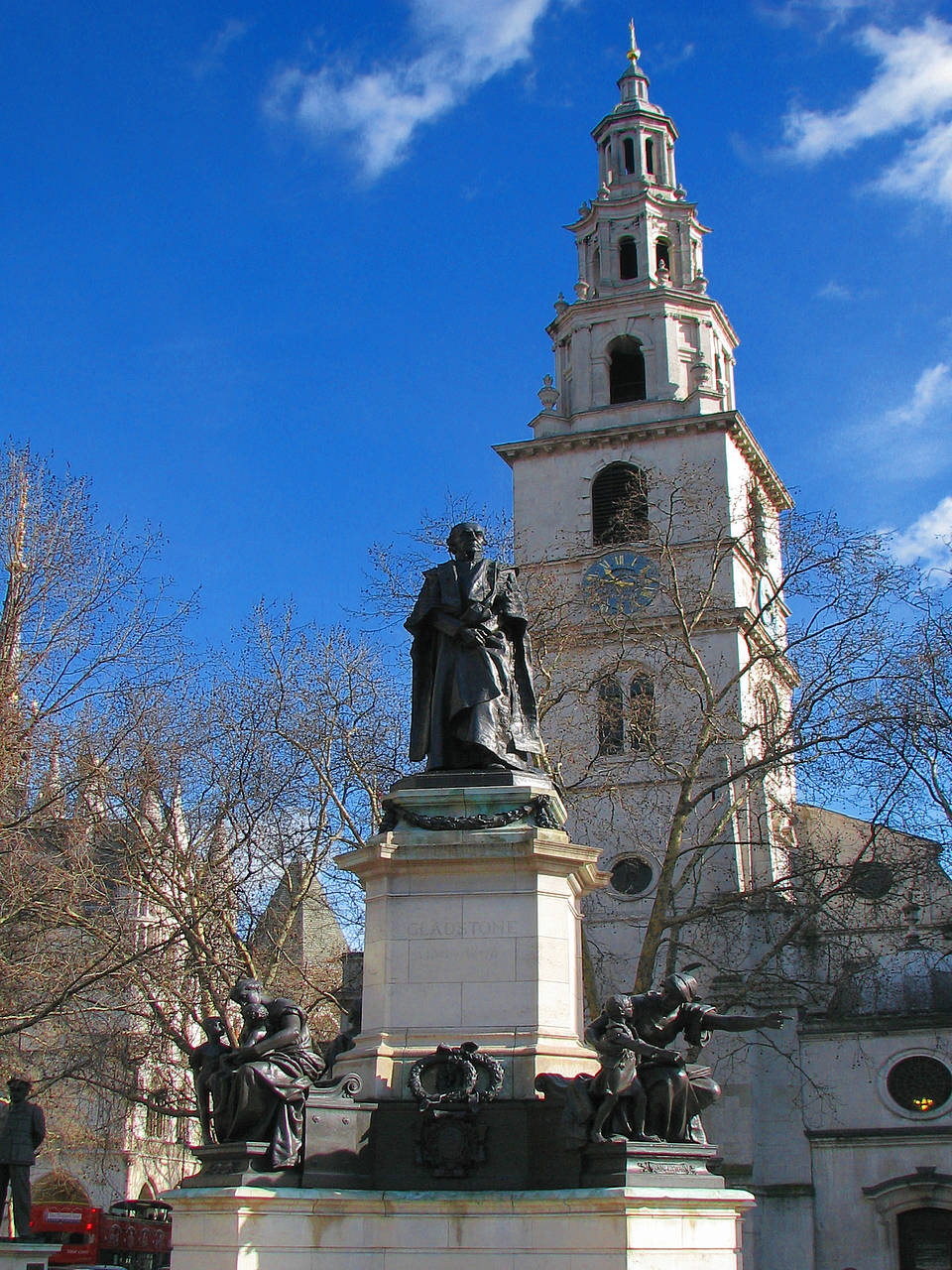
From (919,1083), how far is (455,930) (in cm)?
2942

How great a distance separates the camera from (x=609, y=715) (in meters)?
28.4

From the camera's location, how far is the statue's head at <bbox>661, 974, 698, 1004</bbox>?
397 inches

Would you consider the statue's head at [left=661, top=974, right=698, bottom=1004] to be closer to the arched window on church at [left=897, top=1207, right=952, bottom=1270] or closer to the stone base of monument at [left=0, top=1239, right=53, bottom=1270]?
the stone base of monument at [left=0, top=1239, right=53, bottom=1270]

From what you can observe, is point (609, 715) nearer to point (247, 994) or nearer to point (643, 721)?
point (643, 721)

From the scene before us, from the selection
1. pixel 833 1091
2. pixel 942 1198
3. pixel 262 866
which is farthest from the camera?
pixel 833 1091

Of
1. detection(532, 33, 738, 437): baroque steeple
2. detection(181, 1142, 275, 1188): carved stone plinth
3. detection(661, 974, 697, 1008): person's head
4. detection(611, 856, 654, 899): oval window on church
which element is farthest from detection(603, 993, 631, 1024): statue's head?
detection(532, 33, 738, 437): baroque steeple

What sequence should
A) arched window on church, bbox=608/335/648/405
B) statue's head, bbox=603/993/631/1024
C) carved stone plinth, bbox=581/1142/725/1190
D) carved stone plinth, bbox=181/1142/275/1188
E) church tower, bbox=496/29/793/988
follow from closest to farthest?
carved stone plinth, bbox=581/1142/725/1190, carved stone plinth, bbox=181/1142/275/1188, statue's head, bbox=603/993/631/1024, church tower, bbox=496/29/793/988, arched window on church, bbox=608/335/648/405

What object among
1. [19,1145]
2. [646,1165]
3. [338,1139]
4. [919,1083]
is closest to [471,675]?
[338,1139]

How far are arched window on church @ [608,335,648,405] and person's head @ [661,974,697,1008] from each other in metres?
36.5

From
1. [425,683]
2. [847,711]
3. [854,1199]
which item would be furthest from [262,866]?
[854,1199]

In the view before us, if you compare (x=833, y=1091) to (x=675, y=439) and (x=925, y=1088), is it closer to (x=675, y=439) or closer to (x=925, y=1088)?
(x=925, y=1088)

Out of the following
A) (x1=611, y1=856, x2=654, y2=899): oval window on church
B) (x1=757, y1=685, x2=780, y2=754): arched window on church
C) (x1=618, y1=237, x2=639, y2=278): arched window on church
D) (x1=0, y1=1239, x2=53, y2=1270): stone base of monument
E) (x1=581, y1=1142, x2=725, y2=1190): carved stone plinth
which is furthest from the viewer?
(x1=618, y1=237, x2=639, y2=278): arched window on church

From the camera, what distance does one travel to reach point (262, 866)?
25.6m

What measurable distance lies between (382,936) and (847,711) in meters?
17.1
